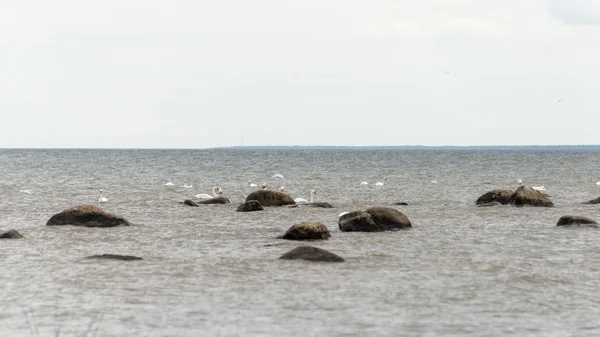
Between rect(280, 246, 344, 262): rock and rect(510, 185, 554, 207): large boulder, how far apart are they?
18738 millimetres

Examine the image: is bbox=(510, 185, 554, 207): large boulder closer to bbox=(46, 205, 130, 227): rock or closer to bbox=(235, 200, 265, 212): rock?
bbox=(235, 200, 265, 212): rock

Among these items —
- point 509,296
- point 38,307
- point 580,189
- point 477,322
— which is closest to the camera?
point 477,322

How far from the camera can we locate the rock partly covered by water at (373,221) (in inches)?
1006

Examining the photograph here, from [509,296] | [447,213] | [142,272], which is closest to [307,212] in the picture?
[447,213]

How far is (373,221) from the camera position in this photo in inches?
1018

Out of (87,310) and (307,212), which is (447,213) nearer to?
Answer: (307,212)

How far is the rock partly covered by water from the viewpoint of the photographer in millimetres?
25547

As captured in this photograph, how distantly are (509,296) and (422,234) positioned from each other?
10388 millimetres

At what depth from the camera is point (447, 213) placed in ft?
113

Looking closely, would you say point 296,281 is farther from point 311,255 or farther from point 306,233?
point 306,233

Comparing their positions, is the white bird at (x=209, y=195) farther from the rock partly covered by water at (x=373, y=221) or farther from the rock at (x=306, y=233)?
the rock at (x=306, y=233)

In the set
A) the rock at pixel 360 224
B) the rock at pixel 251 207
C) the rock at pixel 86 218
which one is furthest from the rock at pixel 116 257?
the rock at pixel 251 207

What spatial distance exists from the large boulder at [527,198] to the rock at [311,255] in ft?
61.5

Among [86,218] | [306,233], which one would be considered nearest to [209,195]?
[86,218]
